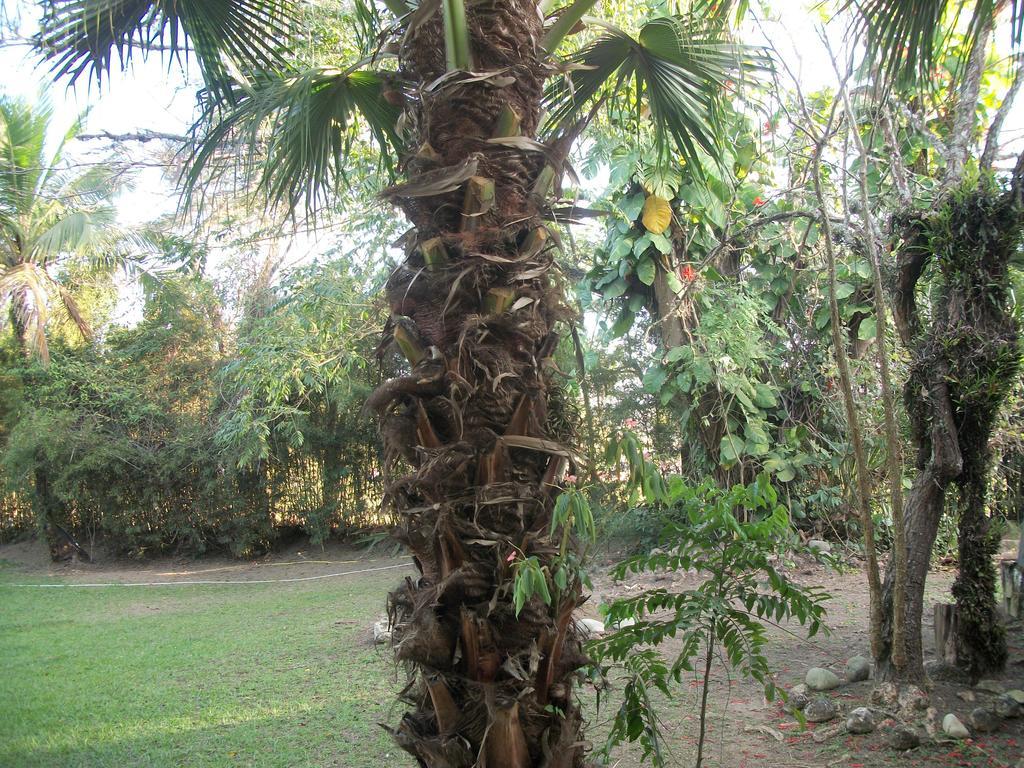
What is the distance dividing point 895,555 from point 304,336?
6.12 metres

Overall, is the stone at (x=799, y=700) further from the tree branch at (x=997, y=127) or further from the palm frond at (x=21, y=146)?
the palm frond at (x=21, y=146)

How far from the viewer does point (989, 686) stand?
4.19 meters

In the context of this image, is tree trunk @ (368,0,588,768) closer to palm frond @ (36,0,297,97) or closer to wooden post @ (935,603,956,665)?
palm frond @ (36,0,297,97)

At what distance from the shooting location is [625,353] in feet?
31.5

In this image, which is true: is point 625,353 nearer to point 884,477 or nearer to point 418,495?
point 884,477

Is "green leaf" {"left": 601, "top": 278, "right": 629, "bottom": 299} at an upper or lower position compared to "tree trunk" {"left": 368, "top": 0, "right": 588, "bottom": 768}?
upper

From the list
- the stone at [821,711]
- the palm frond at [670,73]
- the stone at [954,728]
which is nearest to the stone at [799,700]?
the stone at [821,711]

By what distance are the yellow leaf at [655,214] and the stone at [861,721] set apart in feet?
16.5

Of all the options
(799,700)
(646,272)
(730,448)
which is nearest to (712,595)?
(799,700)

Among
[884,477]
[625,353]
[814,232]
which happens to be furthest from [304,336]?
[884,477]

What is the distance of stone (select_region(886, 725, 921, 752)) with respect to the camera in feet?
11.9

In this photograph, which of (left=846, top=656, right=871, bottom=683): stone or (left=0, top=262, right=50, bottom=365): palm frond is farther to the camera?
(left=0, top=262, right=50, bottom=365): palm frond

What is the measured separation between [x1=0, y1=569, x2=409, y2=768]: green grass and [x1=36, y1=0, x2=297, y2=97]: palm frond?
3.09 m

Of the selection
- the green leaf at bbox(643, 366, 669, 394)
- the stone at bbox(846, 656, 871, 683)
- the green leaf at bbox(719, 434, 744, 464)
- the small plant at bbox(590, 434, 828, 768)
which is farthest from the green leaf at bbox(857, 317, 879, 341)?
the small plant at bbox(590, 434, 828, 768)
